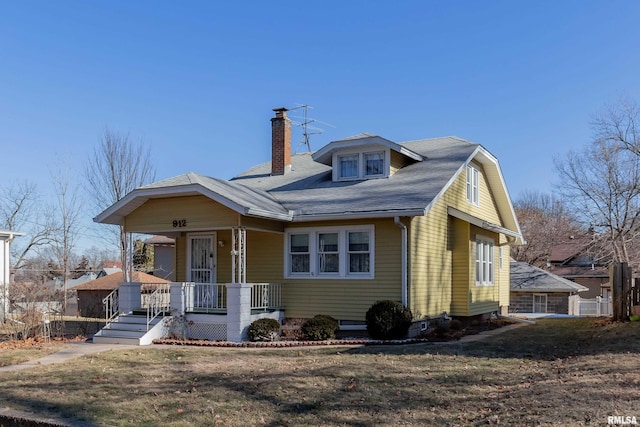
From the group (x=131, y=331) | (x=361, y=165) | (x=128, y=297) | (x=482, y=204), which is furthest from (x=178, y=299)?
(x=482, y=204)

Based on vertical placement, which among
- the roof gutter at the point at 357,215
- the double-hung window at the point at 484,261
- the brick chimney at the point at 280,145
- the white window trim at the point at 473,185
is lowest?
the double-hung window at the point at 484,261

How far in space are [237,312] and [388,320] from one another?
383cm

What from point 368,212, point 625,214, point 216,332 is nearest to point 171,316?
point 216,332

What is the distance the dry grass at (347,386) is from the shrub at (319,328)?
1.89 metres

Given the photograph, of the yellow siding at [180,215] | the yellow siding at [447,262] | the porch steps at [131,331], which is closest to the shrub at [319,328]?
the yellow siding at [447,262]

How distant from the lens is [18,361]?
11.8 meters

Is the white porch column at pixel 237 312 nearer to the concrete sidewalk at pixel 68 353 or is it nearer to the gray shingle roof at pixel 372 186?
the concrete sidewalk at pixel 68 353

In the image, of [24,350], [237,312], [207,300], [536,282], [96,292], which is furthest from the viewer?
[536,282]

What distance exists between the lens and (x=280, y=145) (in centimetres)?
2164

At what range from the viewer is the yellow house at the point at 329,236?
50.7 ft

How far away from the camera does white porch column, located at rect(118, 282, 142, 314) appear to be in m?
16.9

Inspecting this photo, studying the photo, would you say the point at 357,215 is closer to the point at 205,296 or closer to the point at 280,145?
the point at 205,296

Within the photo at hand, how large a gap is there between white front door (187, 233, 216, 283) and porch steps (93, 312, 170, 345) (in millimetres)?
2677

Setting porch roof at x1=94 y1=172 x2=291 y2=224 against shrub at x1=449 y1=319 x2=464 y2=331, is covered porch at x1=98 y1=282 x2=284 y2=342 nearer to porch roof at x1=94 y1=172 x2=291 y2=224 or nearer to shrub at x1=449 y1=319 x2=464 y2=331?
porch roof at x1=94 y1=172 x2=291 y2=224
